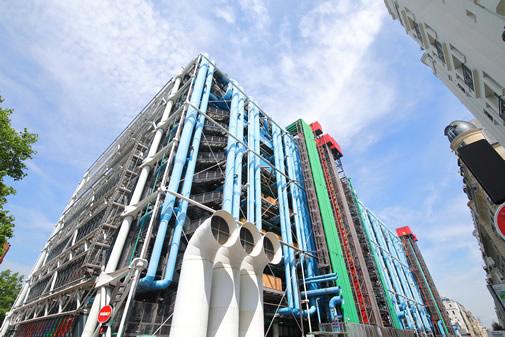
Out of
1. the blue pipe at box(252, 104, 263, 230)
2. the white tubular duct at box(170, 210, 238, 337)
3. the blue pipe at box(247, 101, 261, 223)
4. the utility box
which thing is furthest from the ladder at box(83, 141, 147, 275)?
the utility box

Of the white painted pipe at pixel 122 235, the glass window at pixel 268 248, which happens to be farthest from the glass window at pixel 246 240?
the white painted pipe at pixel 122 235

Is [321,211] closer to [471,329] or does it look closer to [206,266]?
[206,266]

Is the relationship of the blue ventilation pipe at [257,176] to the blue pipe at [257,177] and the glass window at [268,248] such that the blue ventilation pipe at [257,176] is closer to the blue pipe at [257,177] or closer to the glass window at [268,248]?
the blue pipe at [257,177]

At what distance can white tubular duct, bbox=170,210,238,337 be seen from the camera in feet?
34.4

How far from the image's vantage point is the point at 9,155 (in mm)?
15367

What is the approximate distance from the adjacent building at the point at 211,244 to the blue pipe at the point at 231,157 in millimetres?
136

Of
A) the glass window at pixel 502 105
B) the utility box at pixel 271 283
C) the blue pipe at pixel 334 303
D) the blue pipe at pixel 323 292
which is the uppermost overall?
the glass window at pixel 502 105

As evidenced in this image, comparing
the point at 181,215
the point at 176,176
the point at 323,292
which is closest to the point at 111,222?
the point at 176,176

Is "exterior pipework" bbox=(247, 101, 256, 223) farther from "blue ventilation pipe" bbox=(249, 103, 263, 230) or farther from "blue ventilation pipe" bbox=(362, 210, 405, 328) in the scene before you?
"blue ventilation pipe" bbox=(362, 210, 405, 328)

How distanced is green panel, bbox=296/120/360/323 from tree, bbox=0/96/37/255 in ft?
84.3

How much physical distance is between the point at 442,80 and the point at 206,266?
71.5 ft

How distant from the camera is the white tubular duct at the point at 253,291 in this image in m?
12.9

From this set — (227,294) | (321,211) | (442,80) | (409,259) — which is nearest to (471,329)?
(409,259)

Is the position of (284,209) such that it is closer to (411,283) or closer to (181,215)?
(181,215)
